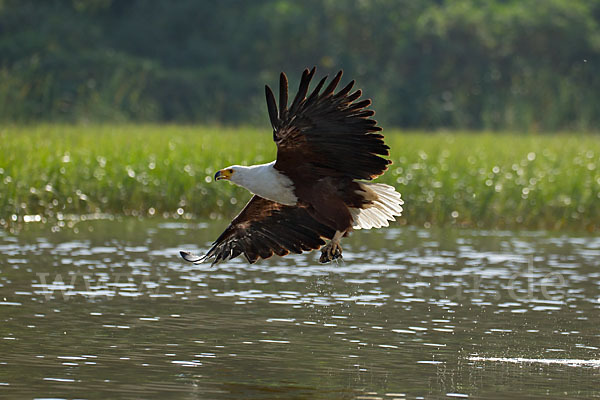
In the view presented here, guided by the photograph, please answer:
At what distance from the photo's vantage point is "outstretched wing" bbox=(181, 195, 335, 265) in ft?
28.8

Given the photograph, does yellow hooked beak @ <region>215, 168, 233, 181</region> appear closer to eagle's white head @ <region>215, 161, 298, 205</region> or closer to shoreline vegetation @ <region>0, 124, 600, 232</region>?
eagle's white head @ <region>215, 161, 298, 205</region>

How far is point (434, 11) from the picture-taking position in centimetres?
3675

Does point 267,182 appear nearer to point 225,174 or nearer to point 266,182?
point 266,182

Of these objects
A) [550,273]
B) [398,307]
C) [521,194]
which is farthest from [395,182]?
[398,307]

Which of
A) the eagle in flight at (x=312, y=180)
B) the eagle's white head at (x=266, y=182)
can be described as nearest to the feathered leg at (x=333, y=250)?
the eagle in flight at (x=312, y=180)

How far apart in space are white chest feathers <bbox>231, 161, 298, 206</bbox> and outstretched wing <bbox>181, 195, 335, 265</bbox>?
1.85 ft

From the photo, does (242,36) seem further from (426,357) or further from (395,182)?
(426,357)

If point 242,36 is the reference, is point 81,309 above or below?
below

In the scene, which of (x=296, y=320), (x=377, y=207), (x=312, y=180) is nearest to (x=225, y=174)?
(x=312, y=180)

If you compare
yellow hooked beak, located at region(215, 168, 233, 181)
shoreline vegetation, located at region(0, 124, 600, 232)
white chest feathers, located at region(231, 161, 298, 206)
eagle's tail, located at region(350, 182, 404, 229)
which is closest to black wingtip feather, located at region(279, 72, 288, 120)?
white chest feathers, located at region(231, 161, 298, 206)

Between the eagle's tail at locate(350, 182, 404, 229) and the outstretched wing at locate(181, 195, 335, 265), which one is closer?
the eagle's tail at locate(350, 182, 404, 229)

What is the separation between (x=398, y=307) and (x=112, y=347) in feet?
9.48

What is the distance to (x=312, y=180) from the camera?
8258 millimetres

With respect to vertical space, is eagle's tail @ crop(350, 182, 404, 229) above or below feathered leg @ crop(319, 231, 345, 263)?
above
